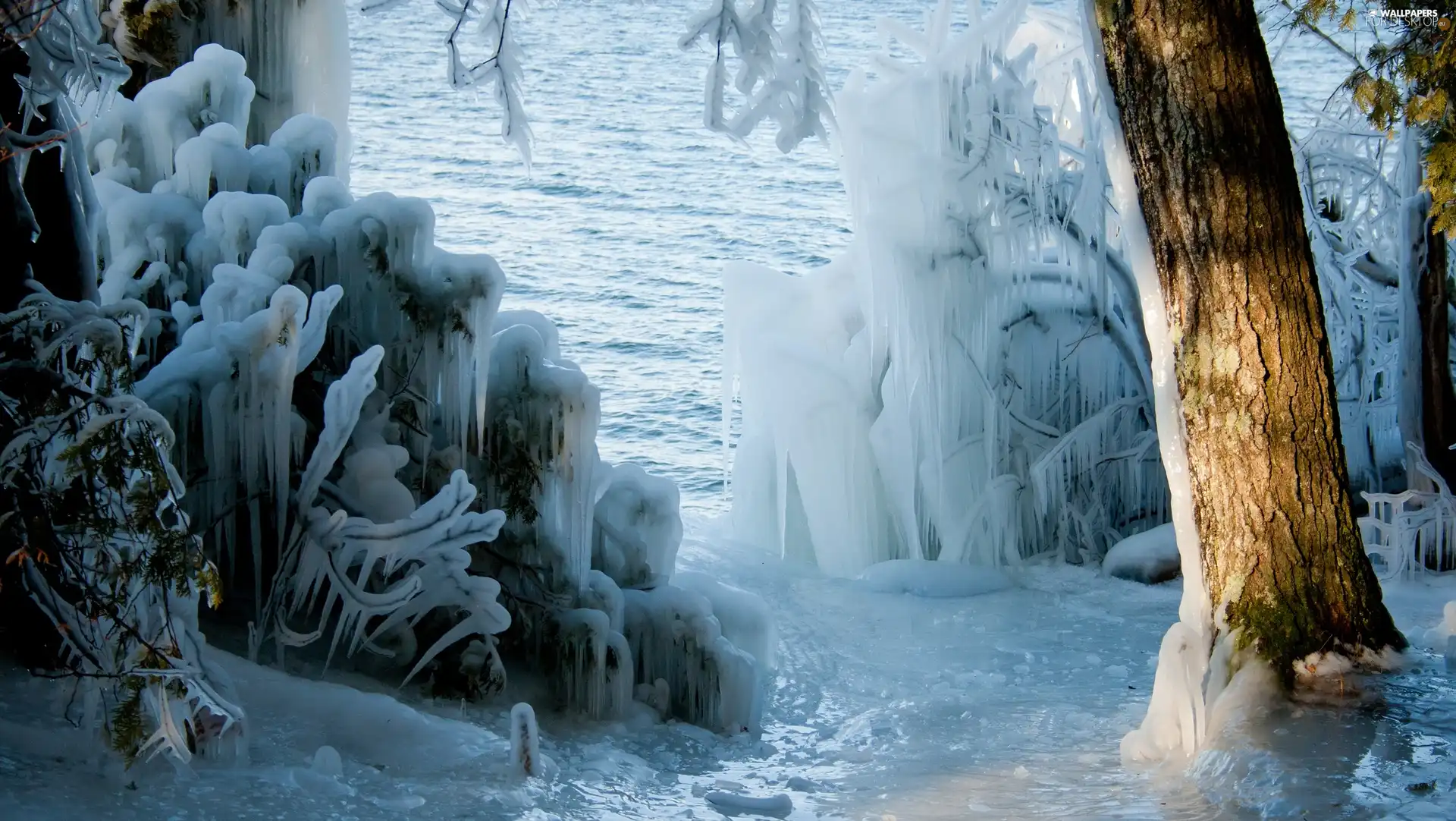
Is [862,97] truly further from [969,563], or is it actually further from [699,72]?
[699,72]

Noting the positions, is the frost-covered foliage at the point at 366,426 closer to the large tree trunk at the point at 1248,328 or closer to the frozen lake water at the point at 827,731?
the frozen lake water at the point at 827,731

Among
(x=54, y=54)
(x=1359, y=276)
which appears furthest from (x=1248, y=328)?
(x=1359, y=276)

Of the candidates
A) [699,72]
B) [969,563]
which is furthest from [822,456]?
[699,72]

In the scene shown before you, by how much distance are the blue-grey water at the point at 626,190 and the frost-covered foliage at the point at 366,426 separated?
696 centimetres

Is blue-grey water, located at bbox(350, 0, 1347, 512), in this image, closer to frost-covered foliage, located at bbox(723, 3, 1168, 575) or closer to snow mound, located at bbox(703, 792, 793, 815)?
frost-covered foliage, located at bbox(723, 3, 1168, 575)

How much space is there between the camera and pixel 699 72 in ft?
118

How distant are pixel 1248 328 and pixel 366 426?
13.4 feet

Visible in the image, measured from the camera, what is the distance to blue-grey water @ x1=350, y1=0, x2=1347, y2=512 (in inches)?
751

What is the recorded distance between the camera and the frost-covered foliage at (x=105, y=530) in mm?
4371

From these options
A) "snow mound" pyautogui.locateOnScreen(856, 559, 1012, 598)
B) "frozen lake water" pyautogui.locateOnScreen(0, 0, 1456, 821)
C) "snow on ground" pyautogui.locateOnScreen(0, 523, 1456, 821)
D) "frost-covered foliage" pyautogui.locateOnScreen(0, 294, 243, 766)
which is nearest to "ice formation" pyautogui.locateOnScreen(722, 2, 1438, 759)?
"snow mound" pyautogui.locateOnScreen(856, 559, 1012, 598)

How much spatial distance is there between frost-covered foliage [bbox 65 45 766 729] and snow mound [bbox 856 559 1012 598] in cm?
327

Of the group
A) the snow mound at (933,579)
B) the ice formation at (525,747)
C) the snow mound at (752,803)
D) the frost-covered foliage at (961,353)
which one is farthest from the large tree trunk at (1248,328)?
the snow mound at (933,579)

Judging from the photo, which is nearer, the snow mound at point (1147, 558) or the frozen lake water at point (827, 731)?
the frozen lake water at point (827, 731)

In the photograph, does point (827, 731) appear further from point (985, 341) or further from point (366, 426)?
point (985, 341)
